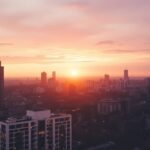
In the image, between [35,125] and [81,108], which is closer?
[35,125]

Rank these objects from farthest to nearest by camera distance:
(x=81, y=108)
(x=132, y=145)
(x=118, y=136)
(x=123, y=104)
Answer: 1. (x=123, y=104)
2. (x=81, y=108)
3. (x=118, y=136)
4. (x=132, y=145)

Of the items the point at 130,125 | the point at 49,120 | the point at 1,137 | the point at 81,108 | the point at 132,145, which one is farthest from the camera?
the point at 81,108

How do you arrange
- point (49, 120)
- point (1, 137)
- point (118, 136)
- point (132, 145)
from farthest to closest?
1. point (118, 136)
2. point (132, 145)
3. point (49, 120)
4. point (1, 137)

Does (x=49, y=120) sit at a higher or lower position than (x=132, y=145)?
higher

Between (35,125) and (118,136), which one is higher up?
(35,125)

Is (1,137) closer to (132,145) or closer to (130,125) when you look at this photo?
(132,145)

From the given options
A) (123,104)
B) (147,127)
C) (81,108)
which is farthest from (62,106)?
(147,127)

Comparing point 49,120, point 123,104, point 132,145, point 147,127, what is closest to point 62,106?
point 123,104

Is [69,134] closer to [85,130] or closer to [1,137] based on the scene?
[1,137]

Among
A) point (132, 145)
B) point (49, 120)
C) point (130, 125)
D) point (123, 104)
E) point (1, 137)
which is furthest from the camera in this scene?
point (123, 104)
